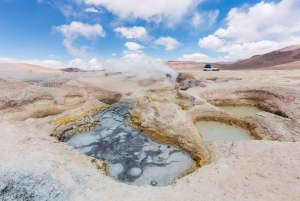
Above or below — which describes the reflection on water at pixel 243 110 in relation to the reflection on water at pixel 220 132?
above

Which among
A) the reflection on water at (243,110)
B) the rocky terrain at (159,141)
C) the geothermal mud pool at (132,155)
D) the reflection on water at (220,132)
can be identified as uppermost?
the rocky terrain at (159,141)

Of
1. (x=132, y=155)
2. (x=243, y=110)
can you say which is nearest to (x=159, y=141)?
(x=132, y=155)

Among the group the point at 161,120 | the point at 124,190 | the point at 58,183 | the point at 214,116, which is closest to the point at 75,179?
the point at 58,183

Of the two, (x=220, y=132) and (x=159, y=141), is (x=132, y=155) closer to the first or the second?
(x=159, y=141)

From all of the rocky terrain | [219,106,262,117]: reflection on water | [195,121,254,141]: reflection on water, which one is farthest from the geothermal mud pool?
[219,106,262,117]: reflection on water

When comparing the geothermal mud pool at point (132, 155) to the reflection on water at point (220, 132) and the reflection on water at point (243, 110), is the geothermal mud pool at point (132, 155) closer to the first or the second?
the reflection on water at point (220, 132)

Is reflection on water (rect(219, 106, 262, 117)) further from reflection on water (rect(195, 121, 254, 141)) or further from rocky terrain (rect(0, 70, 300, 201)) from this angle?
reflection on water (rect(195, 121, 254, 141))

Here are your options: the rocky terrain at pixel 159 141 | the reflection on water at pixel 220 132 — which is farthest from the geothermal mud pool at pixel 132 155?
the reflection on water at pixel 220 132
